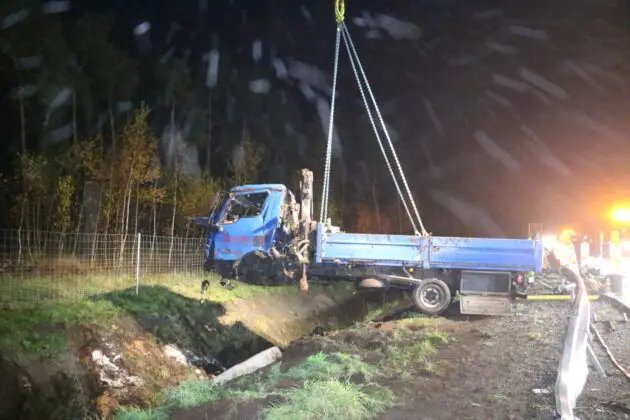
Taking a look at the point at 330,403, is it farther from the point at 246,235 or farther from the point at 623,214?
the point at 623,214

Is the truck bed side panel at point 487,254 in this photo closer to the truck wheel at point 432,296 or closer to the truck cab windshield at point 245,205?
the truck wheel at point 432,296

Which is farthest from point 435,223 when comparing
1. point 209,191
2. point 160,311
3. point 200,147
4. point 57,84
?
point 160,311

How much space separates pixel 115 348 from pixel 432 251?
6.74 m

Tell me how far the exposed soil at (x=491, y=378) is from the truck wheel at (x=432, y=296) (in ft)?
3.94

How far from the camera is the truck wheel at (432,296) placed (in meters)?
11.8

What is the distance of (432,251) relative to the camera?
1167 centimetres

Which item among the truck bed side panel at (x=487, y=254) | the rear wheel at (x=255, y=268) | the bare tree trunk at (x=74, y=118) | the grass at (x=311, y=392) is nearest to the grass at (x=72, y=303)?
the rear wheel at (x=255, y=268)

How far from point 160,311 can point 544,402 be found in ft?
27.6

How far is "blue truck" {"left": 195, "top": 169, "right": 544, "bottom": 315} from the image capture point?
11547mm

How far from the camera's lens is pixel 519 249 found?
11.5 meters

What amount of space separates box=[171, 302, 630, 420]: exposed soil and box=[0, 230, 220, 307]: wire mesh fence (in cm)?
523

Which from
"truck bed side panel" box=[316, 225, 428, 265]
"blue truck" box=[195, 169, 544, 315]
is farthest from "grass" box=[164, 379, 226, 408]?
"truck bed side panel" box=[316, 225, 428, 265]

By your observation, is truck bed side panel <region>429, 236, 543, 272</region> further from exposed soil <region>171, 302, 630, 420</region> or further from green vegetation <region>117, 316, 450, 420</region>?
green vegetation <region>117, 316, 450, 420</region>

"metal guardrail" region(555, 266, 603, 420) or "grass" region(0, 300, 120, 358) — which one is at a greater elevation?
"metal guardrail" region(555, 266, 603, 420)
